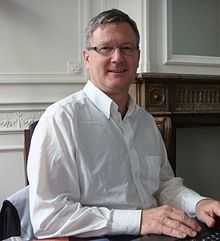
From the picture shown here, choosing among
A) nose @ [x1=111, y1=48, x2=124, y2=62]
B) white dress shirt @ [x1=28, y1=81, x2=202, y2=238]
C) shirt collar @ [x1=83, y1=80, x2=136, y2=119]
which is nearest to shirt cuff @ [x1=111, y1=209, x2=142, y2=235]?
white dress shirt @ [x1=28, y1=81, x2=202, y2=238]

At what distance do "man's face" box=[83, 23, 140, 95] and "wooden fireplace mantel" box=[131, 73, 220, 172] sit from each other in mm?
1033

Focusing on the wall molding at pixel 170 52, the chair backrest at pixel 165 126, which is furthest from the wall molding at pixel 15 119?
the wall molding at pixel 170 52

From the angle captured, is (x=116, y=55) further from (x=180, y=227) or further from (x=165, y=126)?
(x=165, y=126)

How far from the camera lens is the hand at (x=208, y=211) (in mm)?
1121

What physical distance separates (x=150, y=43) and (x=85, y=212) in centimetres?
156

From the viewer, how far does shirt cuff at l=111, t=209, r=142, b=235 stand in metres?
1.06

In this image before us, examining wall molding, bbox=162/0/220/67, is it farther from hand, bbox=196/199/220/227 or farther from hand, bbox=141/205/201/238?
hand, bbox=141/205/201/238

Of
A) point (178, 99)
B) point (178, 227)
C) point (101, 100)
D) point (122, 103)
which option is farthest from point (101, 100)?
point (178, 99)

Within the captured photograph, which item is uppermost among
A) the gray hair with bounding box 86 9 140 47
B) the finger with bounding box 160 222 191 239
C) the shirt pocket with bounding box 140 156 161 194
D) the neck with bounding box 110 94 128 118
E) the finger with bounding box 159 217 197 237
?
the gray hair with bounding box 86 9 140 47

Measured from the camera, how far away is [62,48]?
8.31 feet

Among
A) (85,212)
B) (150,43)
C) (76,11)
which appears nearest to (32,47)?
(76,11)

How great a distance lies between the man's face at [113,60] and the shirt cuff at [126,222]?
0.40 metres

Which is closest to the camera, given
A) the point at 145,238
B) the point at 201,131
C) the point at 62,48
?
the point at 145,238

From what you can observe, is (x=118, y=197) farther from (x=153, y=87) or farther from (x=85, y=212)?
(x=153, y=87)
